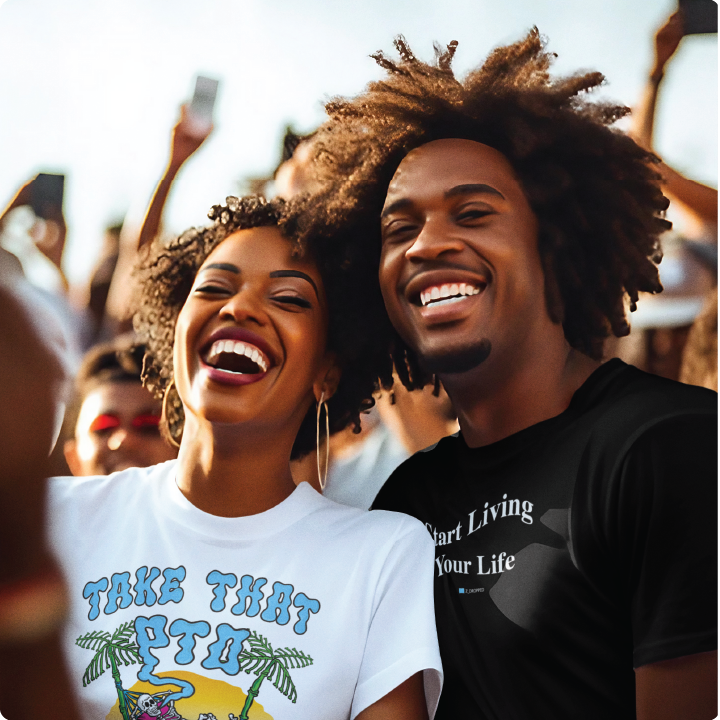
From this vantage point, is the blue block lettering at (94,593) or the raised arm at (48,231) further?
the raised arm at (48,231)

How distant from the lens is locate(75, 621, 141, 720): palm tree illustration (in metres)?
1.74

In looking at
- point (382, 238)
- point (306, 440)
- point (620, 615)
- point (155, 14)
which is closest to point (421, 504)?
point (306, 440)

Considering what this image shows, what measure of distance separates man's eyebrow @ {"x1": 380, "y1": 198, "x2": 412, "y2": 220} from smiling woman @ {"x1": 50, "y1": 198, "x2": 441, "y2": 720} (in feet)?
0.58

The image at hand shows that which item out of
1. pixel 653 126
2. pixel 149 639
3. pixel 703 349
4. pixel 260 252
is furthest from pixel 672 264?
pixel 149 639

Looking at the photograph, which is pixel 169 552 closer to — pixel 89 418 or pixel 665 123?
pixel 89 418

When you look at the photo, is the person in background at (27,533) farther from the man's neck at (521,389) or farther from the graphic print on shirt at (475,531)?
the man's neck at (521,389)

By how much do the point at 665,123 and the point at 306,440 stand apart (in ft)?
3.99

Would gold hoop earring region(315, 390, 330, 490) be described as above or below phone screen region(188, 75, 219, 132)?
below

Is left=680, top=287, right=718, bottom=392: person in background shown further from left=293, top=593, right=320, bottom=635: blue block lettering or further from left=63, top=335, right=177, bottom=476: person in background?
left=63, top=335, right=177, bottom=476: person in background

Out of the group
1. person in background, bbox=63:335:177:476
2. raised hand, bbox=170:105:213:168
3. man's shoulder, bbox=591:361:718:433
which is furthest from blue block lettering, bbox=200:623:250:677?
raised hand, bbox=170:105:213:168

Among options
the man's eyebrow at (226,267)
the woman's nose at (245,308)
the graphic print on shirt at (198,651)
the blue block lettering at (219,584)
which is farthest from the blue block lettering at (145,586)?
the man's eyebrow at (226,267)

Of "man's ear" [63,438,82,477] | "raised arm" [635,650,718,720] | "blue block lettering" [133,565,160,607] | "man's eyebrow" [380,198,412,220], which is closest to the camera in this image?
"raised arm" [635,650,718,720]

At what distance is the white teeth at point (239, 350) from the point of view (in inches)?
73.6

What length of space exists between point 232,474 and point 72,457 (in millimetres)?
553
